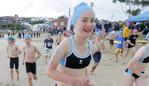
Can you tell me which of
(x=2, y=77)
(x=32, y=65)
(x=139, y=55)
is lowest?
(x=2, y=77)

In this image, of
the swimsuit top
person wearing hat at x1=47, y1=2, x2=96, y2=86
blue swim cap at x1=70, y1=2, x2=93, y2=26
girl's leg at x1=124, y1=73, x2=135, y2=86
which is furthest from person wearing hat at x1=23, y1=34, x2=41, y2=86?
blue swim cap at x1=70, y1=2, x2=93, y2=26

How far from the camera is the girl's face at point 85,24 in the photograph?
3748 mm

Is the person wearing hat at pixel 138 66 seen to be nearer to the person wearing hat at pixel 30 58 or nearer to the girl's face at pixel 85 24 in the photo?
the girl's face at pixel 85 24

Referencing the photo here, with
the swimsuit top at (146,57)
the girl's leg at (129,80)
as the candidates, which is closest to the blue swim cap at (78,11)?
the swimsuit top at (146,57)

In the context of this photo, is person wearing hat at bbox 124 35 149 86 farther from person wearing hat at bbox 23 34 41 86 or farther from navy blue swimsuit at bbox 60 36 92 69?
person wearing hat at bbox 23 34 41 86

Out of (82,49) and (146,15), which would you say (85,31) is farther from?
(146,15)

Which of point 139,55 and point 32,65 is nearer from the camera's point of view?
point 139,55

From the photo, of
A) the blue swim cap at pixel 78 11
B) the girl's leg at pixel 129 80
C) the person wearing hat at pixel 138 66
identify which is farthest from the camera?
the girl's leg at pixel 129 80

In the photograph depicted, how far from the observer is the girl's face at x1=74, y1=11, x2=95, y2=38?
148 inches

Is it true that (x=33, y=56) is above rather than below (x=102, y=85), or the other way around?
above

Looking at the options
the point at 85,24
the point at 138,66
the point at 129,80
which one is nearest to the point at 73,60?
the point at 85,24

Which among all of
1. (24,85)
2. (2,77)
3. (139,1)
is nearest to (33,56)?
(24,85)

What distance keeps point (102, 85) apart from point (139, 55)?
5370 mm

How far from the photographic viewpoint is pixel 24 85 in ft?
39.7
